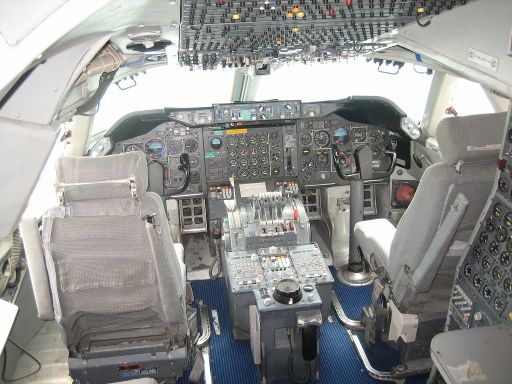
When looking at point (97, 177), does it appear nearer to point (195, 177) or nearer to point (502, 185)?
point (502, 185)

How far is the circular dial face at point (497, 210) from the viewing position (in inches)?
97.7

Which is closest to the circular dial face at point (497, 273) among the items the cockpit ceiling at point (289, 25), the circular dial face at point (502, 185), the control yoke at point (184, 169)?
the circular dial face at point (502, 185)

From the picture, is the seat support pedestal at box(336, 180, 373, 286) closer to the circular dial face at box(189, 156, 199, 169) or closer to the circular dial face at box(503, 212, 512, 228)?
the circular dial face at box(189, 156, 199, 169)

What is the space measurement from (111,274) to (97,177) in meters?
0.61

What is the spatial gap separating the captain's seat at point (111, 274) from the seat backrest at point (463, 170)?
153 cm

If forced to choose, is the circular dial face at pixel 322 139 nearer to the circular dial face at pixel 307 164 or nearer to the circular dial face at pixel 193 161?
the circular dial face at pixel 307 164

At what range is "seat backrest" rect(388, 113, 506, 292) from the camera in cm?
259

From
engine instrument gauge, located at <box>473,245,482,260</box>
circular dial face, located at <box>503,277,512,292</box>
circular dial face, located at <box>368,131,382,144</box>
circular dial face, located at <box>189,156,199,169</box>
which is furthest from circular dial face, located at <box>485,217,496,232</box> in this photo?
circular dial face, located at <box>189,156,199,169</box>

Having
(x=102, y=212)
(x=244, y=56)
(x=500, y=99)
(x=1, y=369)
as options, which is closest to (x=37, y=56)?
(x=102, y=212)

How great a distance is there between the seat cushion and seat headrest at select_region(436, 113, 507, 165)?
1020 millimetres

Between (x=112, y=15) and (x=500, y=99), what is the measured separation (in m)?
3.26

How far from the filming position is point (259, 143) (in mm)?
5086

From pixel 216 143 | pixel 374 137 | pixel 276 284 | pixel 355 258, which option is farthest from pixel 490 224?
pixel 216 143

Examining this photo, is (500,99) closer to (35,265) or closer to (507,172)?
(507,172)
